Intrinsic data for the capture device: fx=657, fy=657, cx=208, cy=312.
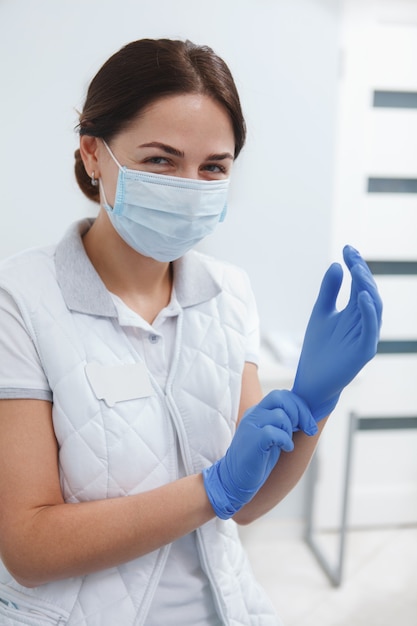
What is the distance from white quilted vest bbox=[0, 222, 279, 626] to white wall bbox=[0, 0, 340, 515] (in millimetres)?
1175

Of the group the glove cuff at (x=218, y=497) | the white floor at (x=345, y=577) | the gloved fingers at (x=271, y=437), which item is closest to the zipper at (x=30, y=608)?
the glove cuff at (x=218, y=497)

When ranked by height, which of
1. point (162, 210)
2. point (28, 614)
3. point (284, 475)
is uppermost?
point (162, 210)

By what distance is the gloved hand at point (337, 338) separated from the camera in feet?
3.12

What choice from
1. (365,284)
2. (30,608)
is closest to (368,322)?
(365,284)

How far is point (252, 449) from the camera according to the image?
97cm

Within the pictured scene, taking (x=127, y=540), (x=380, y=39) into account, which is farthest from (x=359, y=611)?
(x=380, y=39)

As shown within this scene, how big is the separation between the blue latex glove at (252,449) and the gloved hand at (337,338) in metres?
0.04

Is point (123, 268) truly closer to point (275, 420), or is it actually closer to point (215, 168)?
point (215, 168)

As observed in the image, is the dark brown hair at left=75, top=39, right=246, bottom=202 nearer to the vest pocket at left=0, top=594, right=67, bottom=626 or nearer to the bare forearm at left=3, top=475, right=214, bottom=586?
the bare forearm at left=3, top=475, right=214, bottom=586

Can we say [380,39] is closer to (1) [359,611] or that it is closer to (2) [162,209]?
(2) [162,209]

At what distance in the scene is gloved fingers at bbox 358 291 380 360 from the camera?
922 millimetres

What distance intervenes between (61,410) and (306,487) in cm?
189

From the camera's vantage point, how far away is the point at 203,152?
3.37 feet

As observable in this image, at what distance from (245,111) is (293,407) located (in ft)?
4.92
